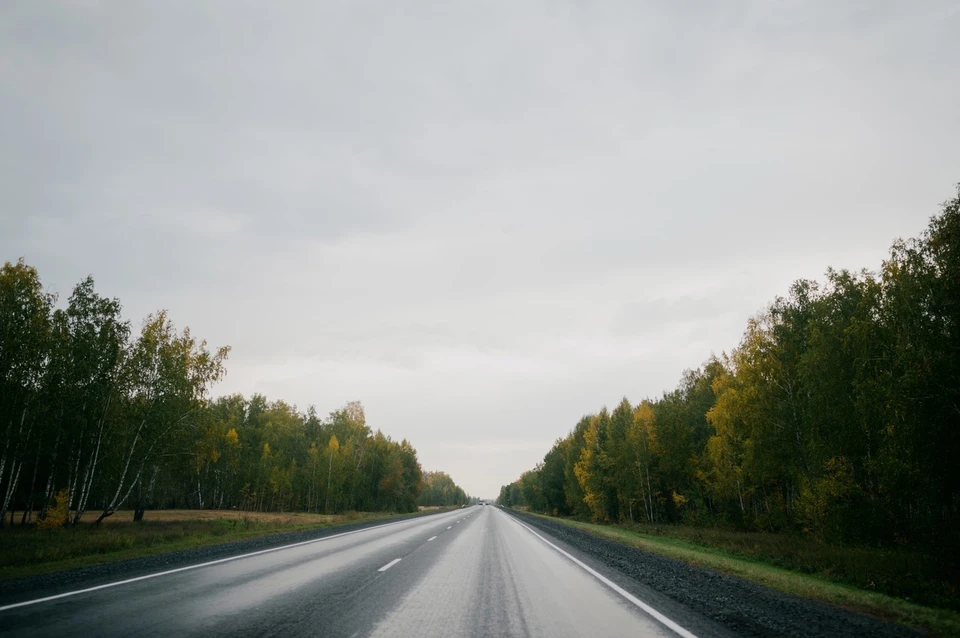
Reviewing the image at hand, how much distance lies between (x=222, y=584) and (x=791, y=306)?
Answer: 2823 cm

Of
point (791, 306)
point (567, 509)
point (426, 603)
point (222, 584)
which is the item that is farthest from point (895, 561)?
point (567, 509)

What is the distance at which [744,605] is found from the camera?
731 cm

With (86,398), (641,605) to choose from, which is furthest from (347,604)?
(86,398)

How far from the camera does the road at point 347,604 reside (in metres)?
5.29

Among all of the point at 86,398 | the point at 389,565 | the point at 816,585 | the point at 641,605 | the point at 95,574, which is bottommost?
the point at 816,585

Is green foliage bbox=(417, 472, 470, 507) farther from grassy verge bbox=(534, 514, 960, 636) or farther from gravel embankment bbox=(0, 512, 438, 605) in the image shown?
gravel embankment bbox=(0, 512, 438, 605)

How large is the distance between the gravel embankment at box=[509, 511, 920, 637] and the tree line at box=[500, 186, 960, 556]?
6.99 m

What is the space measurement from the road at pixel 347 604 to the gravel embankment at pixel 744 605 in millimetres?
784

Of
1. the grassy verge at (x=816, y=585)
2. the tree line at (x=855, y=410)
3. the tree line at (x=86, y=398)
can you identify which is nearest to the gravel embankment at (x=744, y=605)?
the grassy verge at (x=816, y=585)

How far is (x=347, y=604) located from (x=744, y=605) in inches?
239

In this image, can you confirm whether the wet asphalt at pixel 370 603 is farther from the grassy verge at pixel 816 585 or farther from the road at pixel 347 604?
the grassy verge at pixel 816 585

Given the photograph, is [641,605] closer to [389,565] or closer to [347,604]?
[347,604]

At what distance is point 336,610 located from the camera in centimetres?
617

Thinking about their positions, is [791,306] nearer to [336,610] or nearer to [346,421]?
[336,610]
